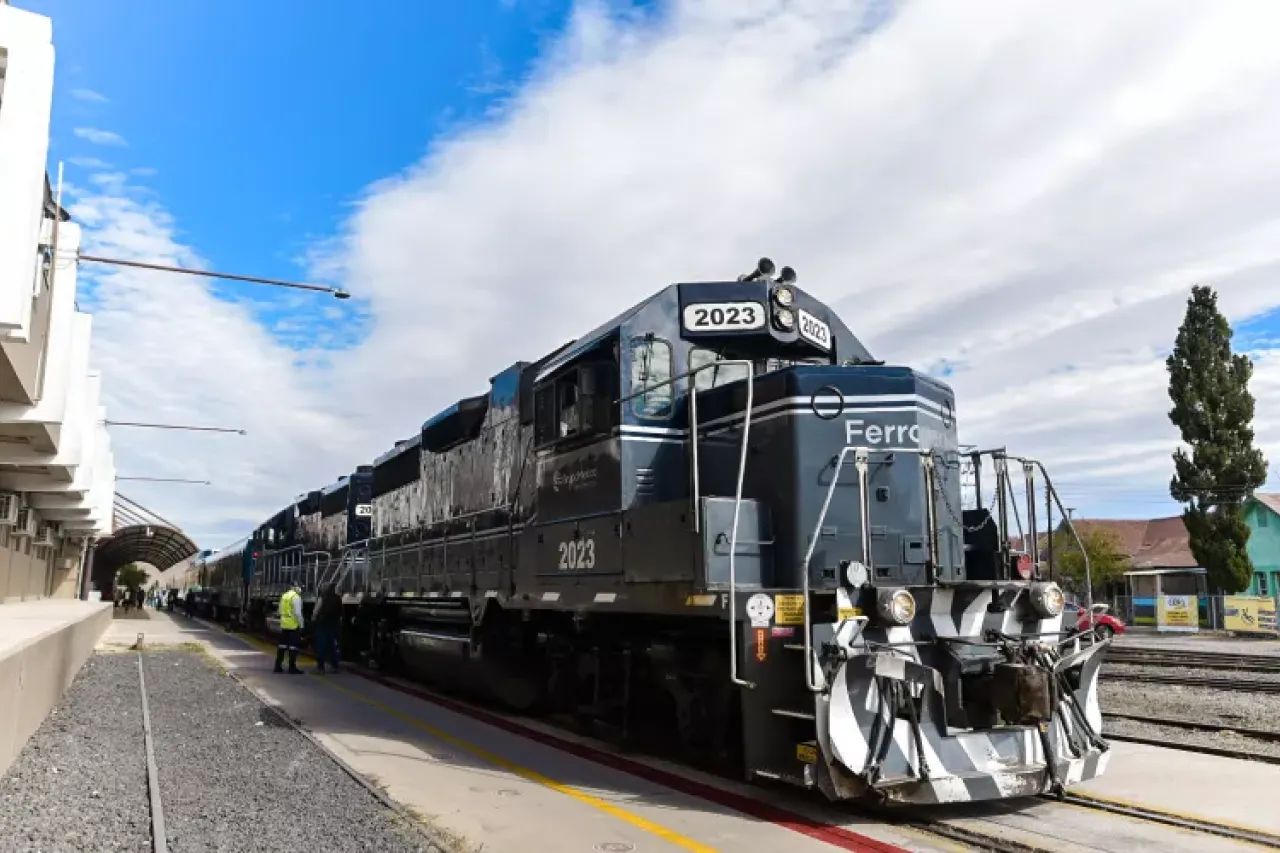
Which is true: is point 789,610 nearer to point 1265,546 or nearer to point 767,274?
point 767,274

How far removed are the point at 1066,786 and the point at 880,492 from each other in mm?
2204

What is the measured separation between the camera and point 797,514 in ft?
21.4

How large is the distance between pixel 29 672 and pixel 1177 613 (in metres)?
32.5

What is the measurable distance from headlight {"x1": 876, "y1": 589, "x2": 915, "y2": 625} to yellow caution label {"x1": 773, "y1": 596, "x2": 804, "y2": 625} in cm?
47

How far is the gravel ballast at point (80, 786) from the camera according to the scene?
5516 mm

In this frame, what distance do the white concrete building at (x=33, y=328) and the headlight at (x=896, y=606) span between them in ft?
17.3

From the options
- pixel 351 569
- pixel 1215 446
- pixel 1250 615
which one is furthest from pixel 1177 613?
pixel 351 569

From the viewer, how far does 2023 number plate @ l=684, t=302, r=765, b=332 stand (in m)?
7.55

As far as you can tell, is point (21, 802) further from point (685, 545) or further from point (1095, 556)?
point (1095, 556)

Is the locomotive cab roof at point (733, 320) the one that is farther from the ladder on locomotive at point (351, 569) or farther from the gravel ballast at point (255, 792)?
the ladder on locomotive at point (351, 569)

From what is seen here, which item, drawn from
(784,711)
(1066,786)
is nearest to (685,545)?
(784,711)

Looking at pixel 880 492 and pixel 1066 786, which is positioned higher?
pixel 880 492

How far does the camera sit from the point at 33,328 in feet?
25.4

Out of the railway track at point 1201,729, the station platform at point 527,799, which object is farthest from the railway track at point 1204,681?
the station platform at point 527,799
